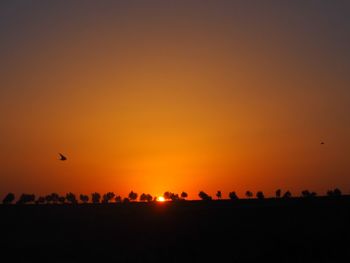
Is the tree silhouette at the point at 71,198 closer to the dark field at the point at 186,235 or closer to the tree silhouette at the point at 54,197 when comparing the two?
the tree silhouette at the point at 54,197

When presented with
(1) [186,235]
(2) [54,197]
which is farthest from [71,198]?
(1) [186,235]

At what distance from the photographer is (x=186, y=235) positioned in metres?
65.9

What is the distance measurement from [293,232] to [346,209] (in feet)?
53.7

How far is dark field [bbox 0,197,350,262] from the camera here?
57.5 metres

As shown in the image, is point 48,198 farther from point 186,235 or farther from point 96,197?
point 186,235

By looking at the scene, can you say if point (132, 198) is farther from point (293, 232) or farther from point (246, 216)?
point (293, 232)

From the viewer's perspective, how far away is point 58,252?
60.4 metres

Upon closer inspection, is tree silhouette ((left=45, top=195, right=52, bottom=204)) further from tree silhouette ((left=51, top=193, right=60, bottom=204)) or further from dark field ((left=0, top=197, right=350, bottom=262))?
dark field ((left=0, top=197, right=350, bottom=262))

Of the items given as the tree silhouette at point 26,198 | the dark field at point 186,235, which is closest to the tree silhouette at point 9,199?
the tree silhouette at point 26,198

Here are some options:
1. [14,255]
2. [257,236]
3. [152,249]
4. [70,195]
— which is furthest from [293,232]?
[70,195]

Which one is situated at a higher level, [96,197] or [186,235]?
[96,197]

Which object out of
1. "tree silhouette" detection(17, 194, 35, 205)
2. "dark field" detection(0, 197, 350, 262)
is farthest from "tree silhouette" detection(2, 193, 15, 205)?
"dark field" detection(0, 197, 350, 262)

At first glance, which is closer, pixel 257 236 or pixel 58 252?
pixel 58 252

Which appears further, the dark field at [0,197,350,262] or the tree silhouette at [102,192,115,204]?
the tree silhouette at [102,192,115,204]
